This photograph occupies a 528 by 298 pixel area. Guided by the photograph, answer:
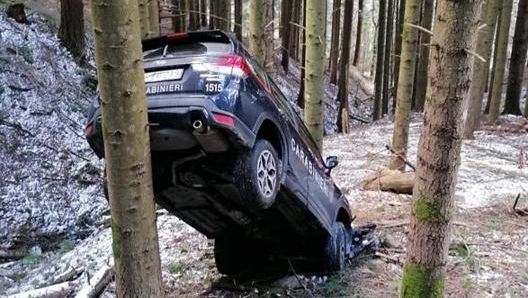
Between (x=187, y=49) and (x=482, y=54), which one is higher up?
(x=187, y=49)

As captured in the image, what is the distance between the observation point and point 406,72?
837 centimetres

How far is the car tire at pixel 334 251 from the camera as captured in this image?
5621 millimetres

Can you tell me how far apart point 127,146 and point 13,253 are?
6.27m

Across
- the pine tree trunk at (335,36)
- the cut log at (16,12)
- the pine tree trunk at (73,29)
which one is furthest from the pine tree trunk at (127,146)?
the pine tree trunk at (335,36)

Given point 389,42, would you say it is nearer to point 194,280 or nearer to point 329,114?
point 329,114

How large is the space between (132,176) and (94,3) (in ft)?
3.55

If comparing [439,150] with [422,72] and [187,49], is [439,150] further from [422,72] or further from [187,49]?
[422,72]

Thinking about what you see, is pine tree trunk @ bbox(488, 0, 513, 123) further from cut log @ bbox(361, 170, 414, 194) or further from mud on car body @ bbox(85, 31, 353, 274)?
mud on car body @ bbox(85, 31, 353, 274)

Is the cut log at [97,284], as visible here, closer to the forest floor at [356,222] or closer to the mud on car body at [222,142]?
the forest floor at [356,222]

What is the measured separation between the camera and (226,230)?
527cm

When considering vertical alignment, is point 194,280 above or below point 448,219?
below

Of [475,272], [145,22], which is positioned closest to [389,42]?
[145,22]

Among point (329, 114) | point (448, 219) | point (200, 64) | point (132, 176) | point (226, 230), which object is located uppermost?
point (200, 64)

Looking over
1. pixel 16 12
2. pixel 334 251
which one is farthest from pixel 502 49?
pixel 16 12
